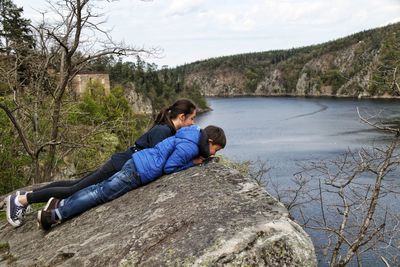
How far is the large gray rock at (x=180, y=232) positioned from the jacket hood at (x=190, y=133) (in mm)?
401

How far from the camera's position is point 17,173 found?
1794cm

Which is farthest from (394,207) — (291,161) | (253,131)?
(253,131)

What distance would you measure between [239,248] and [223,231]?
271mm

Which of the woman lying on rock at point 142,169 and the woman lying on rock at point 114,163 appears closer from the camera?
the woman lying on rock at point 142,169

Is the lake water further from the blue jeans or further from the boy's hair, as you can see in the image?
the blue jeans

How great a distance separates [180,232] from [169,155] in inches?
63.0

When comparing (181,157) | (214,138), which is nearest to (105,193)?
(181,157)

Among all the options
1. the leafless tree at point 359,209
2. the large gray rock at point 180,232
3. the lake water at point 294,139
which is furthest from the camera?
the lake water at point 294,139

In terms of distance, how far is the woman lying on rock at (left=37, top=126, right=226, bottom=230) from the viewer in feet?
17.6

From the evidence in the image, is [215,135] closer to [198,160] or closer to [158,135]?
[198,160]

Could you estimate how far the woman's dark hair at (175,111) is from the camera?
5898 millimetres

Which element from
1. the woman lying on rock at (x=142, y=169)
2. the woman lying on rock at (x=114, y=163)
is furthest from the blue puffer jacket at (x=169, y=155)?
the woman lying on rock at (x=114, y=163)

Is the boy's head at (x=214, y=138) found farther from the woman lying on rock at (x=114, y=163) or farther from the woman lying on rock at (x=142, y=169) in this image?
the woman lying on rock at (x=114, y=163)

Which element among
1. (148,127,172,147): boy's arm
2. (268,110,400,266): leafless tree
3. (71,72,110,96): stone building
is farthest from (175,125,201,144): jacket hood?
(71,72,110,96): stone building
